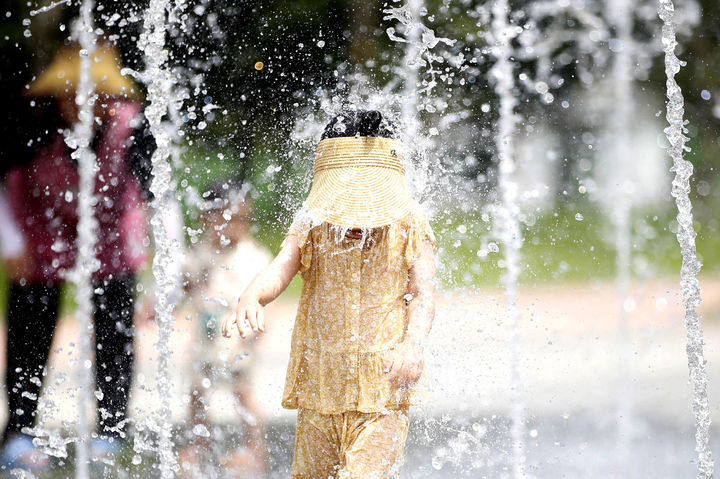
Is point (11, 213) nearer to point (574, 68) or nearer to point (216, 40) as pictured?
point (216, 40)

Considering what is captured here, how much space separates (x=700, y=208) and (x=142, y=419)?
1019 centimetres

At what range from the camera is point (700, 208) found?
495 inches

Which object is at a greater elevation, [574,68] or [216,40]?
[574,68]

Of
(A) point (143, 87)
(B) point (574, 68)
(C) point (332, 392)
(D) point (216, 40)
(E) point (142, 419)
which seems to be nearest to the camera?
(C) point (332, 392)

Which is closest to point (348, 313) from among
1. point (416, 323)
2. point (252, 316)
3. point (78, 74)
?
point (416, 323)

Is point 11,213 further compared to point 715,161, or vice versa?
point 715,161

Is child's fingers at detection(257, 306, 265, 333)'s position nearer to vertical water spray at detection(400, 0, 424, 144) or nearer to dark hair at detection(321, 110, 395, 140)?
dark hair at detection(321, 110, 395, 140)

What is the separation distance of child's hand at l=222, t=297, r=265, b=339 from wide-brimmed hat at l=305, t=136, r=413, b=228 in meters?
0.34

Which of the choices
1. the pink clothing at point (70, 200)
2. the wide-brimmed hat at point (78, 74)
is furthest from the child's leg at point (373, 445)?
the wide-brimmed hat at point (78, 74)

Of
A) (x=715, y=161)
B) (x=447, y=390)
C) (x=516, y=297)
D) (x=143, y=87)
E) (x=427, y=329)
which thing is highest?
(x=715, y=161)

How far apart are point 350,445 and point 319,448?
12 cm

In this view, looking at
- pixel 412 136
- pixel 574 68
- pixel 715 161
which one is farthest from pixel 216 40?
pixel 715 161

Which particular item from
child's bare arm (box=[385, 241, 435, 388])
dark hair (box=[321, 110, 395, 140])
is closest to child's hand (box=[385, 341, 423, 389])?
child's bare arm (box=[385, 241, 435, 388])

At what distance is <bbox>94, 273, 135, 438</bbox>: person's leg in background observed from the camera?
381 centimetres
